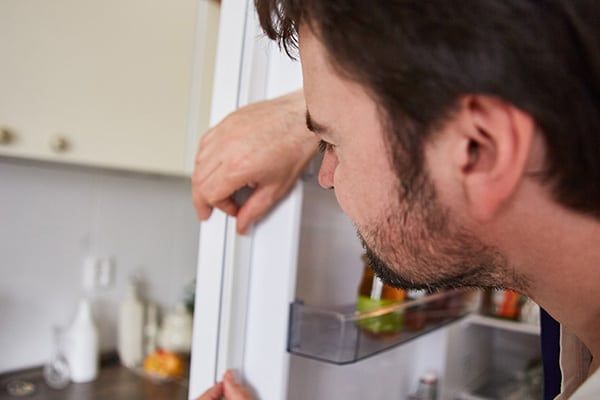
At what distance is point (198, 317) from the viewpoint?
0.69 meters

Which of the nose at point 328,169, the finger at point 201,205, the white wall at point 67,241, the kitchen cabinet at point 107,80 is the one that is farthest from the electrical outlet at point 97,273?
the nose at point 328,169

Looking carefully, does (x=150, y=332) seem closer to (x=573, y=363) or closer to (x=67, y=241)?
(x=67, y=241)

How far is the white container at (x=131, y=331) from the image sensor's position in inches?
65.6

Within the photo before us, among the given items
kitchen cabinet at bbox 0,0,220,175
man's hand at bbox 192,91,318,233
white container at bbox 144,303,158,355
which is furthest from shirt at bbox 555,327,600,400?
white container at bbox 144,303,158,355

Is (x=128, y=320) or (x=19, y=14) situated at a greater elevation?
(x=19, y=14)

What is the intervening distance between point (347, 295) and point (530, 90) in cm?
60

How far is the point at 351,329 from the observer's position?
→ 0.74 m

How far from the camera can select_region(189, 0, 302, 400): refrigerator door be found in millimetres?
680

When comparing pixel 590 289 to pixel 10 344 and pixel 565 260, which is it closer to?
pixel 565 260

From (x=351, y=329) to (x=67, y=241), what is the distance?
1.14m

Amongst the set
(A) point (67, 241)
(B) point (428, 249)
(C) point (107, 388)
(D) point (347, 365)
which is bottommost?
(C) point (107, 388)

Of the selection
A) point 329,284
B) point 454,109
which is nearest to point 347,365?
point 329,284

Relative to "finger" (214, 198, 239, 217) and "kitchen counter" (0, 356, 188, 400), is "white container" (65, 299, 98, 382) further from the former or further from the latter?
"finger" (214, 198, 239, 217)

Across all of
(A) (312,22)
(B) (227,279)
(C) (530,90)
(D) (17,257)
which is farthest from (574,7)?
(D) (17,257)
